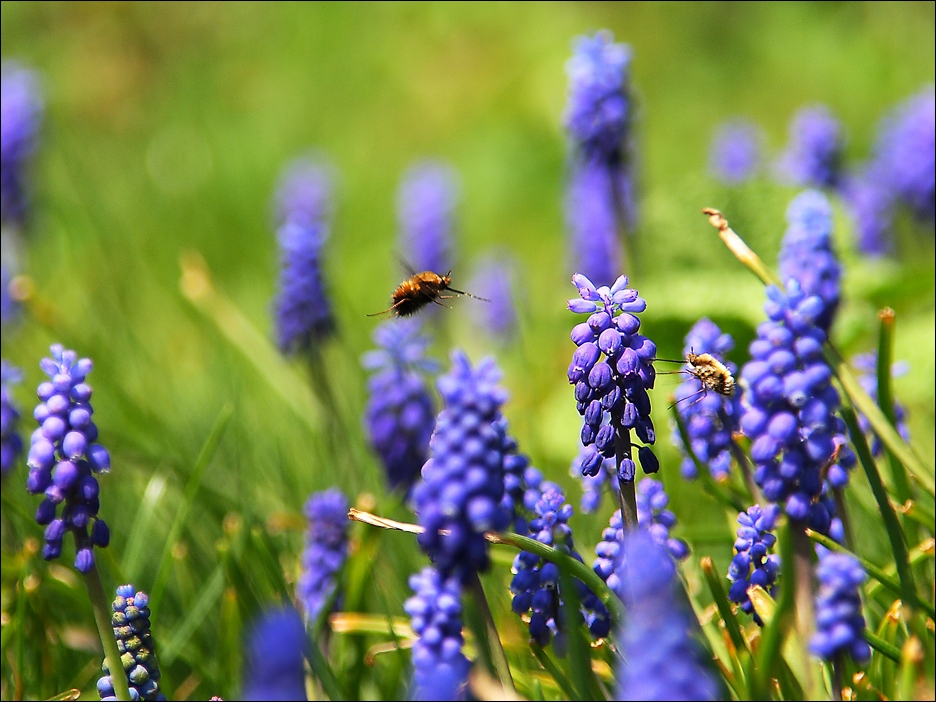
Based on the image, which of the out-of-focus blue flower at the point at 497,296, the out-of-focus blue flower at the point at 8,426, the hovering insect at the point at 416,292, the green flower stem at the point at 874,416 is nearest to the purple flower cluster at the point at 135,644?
the out-of-focus blue flower at the point at 8,426

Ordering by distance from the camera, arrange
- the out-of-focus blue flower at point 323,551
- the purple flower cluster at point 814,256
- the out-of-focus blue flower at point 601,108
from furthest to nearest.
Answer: the out-of-focus blue flower at point 601,108, the out-of-focus blue flower at point 323,551, the purple flower cluster at point 814,256

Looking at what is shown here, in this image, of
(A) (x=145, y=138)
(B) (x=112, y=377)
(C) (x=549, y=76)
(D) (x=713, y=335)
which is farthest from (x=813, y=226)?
(A) (x=145, y=138)

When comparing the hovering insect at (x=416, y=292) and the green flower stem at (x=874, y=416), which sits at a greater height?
the hovering insect at (x=416, y=292)

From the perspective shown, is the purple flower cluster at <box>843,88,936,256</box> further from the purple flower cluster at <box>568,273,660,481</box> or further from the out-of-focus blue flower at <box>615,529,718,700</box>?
the out-of-focus blue flower at <box>615,529,718,700</box>

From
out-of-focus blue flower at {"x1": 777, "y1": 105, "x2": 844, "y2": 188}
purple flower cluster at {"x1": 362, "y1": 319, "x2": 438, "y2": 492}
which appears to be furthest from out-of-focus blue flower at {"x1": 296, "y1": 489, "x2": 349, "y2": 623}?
out-of-focus blue flower at {"x1": 777, "y1": 105, "x2": 844, "y2": 188}

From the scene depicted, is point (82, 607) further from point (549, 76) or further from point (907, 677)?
point (549, 76)

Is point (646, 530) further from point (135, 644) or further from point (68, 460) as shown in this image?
point (68, 460)

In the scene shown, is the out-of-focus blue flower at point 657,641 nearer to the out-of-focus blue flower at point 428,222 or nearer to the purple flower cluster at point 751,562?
the purple flower cluster at point 751,562
